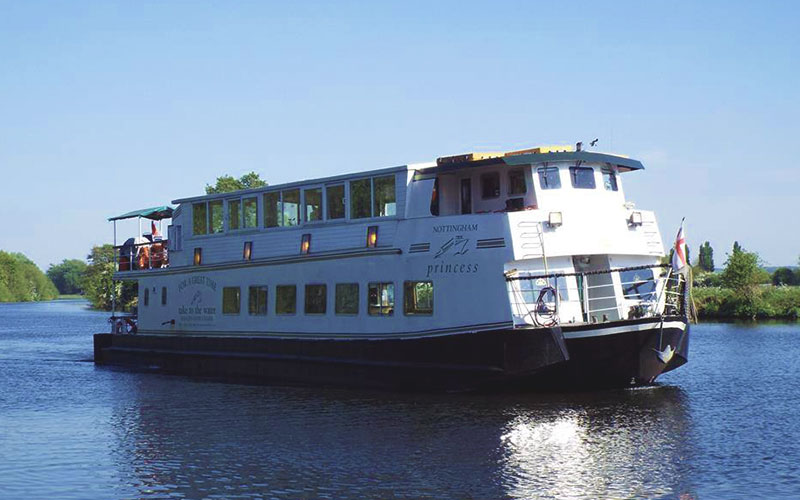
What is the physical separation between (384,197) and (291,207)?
373cm

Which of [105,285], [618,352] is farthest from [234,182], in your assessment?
[618,352]

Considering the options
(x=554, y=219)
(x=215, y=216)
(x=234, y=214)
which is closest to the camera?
(x=554, y=219)

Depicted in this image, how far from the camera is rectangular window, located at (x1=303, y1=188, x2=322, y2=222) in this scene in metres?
26.0

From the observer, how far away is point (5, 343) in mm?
48000

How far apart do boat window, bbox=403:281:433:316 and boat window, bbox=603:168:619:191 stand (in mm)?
5180

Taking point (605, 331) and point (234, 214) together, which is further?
point (234, 214)

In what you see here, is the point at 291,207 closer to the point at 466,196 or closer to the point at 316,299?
the point at 316,299

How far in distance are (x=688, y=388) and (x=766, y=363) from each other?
7.80m

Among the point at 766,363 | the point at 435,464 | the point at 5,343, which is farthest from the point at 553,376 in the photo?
the point at 5,343

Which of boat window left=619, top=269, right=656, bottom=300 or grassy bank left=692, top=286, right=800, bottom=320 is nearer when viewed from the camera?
boat window left=619, top=269, right=656, bottom=300

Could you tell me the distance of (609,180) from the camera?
24.2 meters

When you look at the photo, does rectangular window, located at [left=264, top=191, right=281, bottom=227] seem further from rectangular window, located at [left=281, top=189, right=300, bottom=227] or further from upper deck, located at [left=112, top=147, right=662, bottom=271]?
rectangular window, located at [left=281, top=189, right=300, bottom=227]

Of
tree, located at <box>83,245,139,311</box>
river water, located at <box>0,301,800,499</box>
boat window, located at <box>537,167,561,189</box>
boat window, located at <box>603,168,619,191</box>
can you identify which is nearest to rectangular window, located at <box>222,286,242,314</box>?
river water, located at <box>0,301,800,499</box>

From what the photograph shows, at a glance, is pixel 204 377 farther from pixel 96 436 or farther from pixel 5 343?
pixel 5 343
